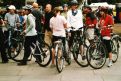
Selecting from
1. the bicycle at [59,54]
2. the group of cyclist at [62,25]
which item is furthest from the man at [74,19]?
the bicycle at [59,54]

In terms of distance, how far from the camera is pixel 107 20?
44.2ft

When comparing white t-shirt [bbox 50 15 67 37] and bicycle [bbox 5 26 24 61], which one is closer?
white t-shirt [bbox 50 15 67 37]

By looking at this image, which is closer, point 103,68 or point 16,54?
point 103,68

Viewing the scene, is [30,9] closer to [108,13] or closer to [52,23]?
[52,23]

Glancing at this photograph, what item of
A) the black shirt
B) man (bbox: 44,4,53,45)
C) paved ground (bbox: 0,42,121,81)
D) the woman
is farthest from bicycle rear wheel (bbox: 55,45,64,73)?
the black shirt

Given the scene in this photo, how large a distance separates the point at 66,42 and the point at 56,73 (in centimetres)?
162

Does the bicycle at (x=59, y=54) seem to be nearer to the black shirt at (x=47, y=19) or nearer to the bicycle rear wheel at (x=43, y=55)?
the bicycle rear wheel at (x=43, y=55)

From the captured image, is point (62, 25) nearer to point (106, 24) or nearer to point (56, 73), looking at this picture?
point (106, 24)

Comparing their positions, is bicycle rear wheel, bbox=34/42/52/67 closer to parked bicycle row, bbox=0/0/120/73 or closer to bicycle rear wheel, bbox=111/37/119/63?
parked bicycle row, bbox=0/0/120/73

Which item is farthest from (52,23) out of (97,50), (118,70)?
(118,70)

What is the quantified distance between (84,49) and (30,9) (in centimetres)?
203

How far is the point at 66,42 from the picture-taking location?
545 inches

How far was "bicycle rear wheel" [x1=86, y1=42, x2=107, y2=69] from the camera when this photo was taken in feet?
43.0

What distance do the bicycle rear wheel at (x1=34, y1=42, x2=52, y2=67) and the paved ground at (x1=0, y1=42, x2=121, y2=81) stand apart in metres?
0.18
